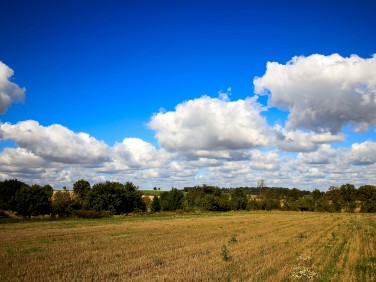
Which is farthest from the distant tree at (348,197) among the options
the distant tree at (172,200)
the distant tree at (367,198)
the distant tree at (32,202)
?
the distant tree at (32,202)

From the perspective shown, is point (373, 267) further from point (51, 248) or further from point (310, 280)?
point (51, 248)

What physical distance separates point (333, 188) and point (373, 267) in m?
124

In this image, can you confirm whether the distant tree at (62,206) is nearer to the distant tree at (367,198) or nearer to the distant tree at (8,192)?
the distant tree at (8,192)

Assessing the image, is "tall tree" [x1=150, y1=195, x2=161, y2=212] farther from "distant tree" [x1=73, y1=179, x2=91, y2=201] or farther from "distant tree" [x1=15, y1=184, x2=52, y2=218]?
"distant tree" [x1=15, y1=184, x2=52, y2=218]

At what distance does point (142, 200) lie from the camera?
11275 cm

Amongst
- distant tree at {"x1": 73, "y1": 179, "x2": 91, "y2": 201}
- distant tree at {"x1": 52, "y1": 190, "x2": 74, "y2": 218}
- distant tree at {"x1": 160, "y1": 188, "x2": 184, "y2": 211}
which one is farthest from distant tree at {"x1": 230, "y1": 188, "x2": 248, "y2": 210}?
distant tree at {"x1": 52, "y1": 190, "x2": 74, "y2": 218}

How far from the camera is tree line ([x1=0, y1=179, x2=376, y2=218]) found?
8762 cm

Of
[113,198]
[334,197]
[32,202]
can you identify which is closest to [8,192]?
[32,202]

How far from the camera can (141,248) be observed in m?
26.6

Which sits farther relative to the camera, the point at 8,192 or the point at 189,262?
the point at 8,192

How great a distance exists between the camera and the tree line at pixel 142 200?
87.6 metres

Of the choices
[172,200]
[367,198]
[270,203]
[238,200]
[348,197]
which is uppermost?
[348,197]

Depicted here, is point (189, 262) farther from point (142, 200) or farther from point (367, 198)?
point (367, 198)

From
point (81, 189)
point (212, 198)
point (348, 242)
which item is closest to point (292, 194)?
point (212, 198)
